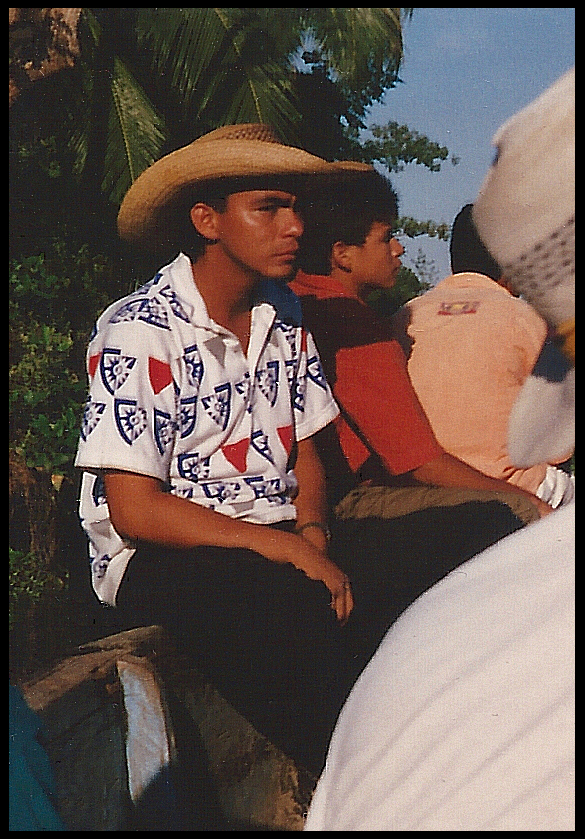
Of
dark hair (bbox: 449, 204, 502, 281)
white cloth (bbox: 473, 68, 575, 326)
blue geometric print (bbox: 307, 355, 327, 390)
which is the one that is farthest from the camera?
blue geometric print (bbox: 307, 355, 327, 390)

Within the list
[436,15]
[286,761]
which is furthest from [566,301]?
[286,761]

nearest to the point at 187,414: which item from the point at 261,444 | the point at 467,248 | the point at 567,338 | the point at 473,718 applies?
the point at 261,444

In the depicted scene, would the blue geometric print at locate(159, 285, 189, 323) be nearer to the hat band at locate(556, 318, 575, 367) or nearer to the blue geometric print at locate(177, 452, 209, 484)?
the blue geometric print at locate(177, 452, 209, 484)

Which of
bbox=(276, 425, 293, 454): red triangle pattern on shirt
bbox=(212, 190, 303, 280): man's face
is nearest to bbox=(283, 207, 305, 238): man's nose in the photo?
bbox=(212, 190, 303, 280): man's face

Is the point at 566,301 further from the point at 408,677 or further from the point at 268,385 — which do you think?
the point at 408,677

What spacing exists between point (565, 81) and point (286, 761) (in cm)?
226

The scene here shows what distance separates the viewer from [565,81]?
3.12 meters

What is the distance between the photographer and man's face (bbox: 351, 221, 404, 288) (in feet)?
10.8

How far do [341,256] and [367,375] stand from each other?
0.39 meters

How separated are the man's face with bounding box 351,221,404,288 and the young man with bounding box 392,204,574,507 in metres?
0.12

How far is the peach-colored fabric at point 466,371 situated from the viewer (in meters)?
3.25

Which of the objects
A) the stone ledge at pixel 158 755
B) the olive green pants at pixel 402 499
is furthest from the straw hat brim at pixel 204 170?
the stone ledge at pixel 158 755

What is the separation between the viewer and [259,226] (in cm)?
329

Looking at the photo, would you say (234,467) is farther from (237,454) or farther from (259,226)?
(259,226)
